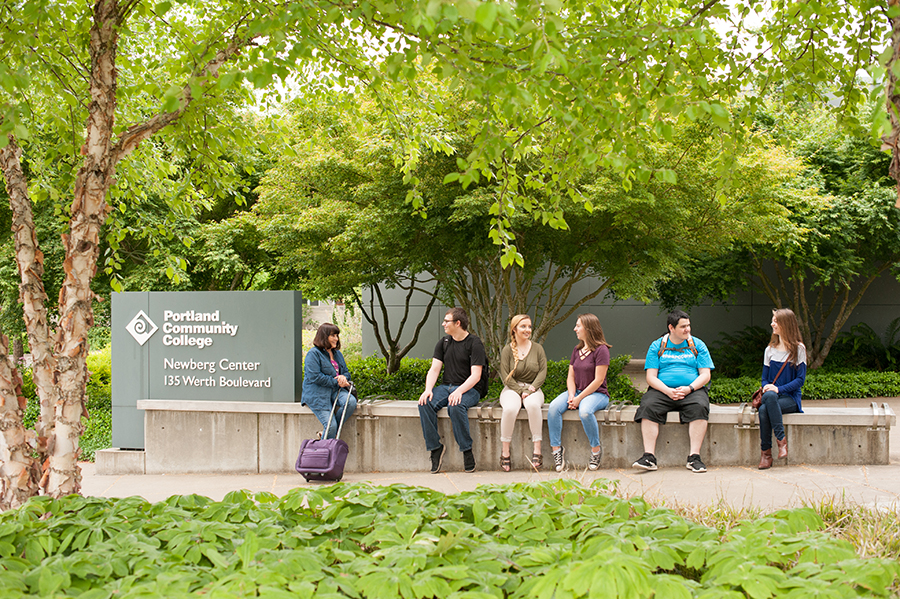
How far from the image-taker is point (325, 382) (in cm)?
705

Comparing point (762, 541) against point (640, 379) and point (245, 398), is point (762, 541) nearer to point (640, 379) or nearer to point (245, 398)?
point (245, 398)

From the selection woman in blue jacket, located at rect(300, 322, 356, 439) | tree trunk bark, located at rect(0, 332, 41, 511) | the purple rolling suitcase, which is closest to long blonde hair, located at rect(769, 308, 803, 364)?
woman in blue jacket, located at rect(300, 322, 356, 439)

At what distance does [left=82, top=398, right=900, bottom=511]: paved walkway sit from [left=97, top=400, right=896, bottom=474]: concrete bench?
16 centimetres

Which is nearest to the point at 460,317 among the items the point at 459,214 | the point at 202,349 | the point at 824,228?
the point at 459,214

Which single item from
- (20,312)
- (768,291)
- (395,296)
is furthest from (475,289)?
(20,312)

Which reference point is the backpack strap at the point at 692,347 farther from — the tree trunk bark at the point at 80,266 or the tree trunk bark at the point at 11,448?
the tree trunk bark at the point at 11,448

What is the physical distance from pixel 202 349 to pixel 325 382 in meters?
1.80

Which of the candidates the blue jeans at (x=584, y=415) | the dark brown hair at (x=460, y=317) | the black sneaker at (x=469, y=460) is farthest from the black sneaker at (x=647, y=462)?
the dark brown hair at (x=460, y=317)

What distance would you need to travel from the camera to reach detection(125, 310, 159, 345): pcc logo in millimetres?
8000

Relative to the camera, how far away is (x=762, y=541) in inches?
98.4

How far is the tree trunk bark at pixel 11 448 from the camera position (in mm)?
3631

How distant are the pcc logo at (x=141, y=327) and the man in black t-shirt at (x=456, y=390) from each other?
338cm

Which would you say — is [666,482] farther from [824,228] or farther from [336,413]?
[824,228]

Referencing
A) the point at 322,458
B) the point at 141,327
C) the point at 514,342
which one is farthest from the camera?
the point at 141,327
